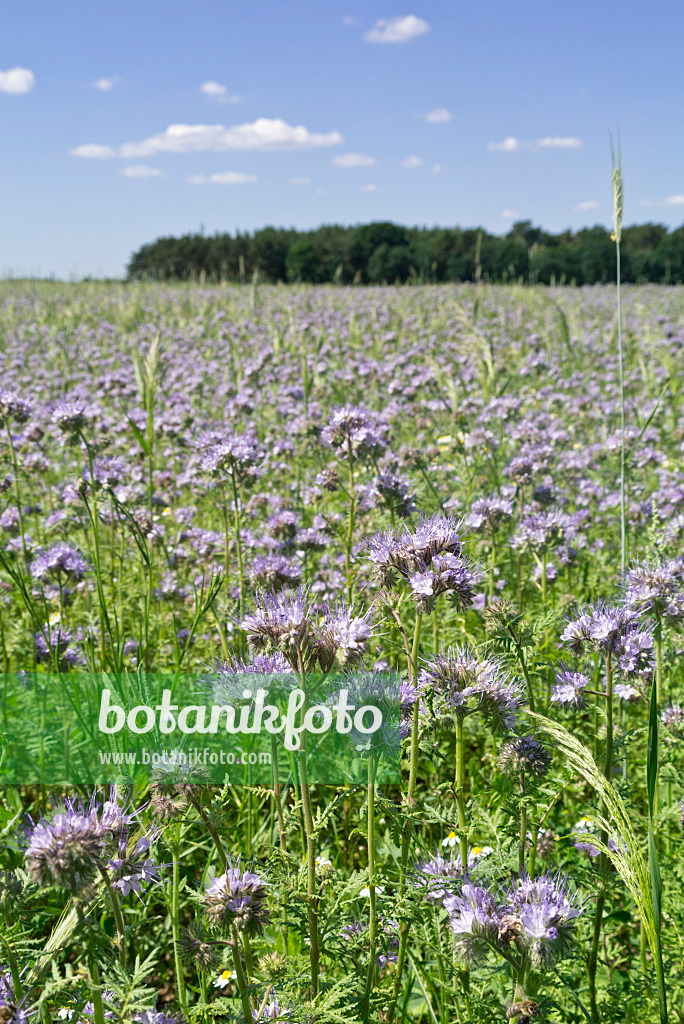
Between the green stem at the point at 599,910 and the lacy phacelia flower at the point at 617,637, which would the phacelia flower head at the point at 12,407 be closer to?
the lacy phacelia flower at the point at 617,637

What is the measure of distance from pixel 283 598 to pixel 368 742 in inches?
15.7

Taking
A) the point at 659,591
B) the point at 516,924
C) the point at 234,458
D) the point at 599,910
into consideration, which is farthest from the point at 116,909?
the point at 234,458

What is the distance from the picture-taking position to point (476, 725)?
368cm

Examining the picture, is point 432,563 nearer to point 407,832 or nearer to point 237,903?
point 407,832

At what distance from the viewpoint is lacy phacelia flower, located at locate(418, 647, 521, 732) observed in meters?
1.97

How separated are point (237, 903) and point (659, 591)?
5.40ft

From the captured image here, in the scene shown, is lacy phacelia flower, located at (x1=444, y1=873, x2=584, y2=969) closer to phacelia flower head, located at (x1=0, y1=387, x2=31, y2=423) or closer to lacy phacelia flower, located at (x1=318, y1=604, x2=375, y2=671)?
lacy phacelia flower, located at (x1=318, y1=604, x2=375, y2=671)

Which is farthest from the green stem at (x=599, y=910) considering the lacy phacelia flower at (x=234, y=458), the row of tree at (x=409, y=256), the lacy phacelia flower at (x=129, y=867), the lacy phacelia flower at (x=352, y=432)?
the row of tree at (x=409, y=256)

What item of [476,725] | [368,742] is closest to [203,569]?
[476,725]

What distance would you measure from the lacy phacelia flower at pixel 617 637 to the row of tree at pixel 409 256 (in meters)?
30.4

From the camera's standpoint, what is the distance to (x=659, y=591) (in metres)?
2.50

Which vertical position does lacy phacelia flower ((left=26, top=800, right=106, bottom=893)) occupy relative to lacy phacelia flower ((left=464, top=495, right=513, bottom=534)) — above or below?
below

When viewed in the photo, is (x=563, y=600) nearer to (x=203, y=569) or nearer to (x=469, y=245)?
(x=203, y=569)

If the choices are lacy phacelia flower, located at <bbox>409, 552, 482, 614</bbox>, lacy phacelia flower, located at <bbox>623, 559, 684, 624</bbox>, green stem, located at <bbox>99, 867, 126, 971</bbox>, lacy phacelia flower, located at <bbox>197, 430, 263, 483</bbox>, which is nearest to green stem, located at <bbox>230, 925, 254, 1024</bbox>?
green stem, located at <bbox>99, 867, 126, 971</bbox>
